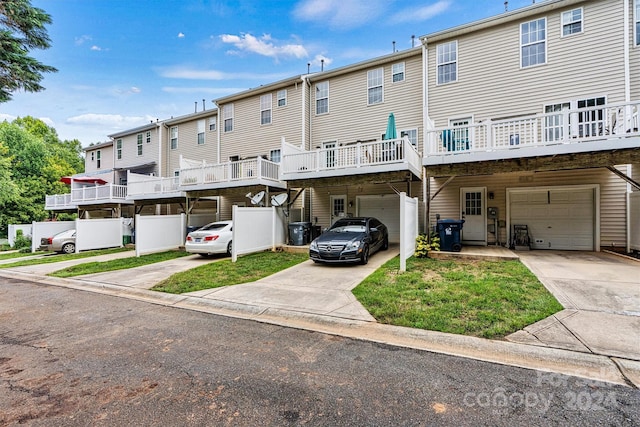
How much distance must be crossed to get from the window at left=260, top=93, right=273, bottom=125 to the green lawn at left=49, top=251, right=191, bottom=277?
8.56 m

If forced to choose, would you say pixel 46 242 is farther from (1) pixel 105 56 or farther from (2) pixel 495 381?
(2) pixel 495 381

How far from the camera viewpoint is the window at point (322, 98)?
15094 mm

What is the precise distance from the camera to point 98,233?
1628cm

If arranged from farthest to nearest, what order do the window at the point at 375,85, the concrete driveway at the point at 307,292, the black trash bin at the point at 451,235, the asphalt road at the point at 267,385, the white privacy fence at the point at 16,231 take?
the white privacy fence at the point at 16,231, the window at the point at 375,85, the black trash bin at the point at 451,235, the concrete driveway at the point at 307,292, the asphalt road at the point at 267,385

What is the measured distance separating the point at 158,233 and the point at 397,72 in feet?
44.1

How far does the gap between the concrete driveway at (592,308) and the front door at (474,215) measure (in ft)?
11.0

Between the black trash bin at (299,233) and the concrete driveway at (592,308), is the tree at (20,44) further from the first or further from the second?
the concrete driveway at (592,308)

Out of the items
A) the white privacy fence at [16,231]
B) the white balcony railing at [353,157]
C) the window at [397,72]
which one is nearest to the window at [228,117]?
the white balcony railing at [353,157]

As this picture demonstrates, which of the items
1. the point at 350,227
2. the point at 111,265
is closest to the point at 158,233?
the point at 111,265

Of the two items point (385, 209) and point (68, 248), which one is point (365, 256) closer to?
point (385, 209)

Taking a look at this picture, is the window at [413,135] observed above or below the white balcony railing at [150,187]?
above

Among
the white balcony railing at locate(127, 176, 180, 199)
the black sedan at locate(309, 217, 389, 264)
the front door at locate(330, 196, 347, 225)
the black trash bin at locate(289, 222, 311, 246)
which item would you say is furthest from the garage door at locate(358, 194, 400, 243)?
the white balcony railing at locate(127, 176, 180, 199)

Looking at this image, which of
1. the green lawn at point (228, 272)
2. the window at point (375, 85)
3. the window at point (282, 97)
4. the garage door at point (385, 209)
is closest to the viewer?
the green lawn at point (228, 272)

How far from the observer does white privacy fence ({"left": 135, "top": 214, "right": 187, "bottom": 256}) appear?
12.9 meters
